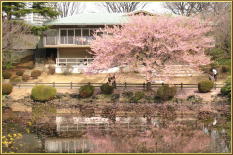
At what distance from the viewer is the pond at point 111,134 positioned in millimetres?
18953

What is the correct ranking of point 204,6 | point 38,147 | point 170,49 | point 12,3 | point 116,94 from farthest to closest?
1. point 204,6
2. point 12,3
3. point 116,94
4. point 170,49
5. point 38,147

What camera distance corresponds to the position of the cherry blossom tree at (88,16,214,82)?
110ft

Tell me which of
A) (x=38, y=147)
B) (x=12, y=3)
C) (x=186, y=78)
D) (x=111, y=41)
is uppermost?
(x=12, y=3)

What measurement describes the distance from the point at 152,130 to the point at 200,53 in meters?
14.7

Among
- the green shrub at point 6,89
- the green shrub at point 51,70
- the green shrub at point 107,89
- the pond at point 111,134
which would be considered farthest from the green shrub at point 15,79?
the pond at point 111,134

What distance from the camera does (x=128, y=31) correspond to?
34.3 meters

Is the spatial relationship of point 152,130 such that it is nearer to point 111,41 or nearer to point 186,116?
point 186,116

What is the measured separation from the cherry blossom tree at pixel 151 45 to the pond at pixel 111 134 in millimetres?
6810

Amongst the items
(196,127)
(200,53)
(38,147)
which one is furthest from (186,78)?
(38,147)

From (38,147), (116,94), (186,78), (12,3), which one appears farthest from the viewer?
(12,3)

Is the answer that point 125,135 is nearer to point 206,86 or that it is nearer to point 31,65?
point 206,86

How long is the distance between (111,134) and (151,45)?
43.2 feet

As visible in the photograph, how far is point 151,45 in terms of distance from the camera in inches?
1331

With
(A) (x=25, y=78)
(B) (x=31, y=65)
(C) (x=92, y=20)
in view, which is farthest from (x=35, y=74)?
(C) (x=92, y=20)
